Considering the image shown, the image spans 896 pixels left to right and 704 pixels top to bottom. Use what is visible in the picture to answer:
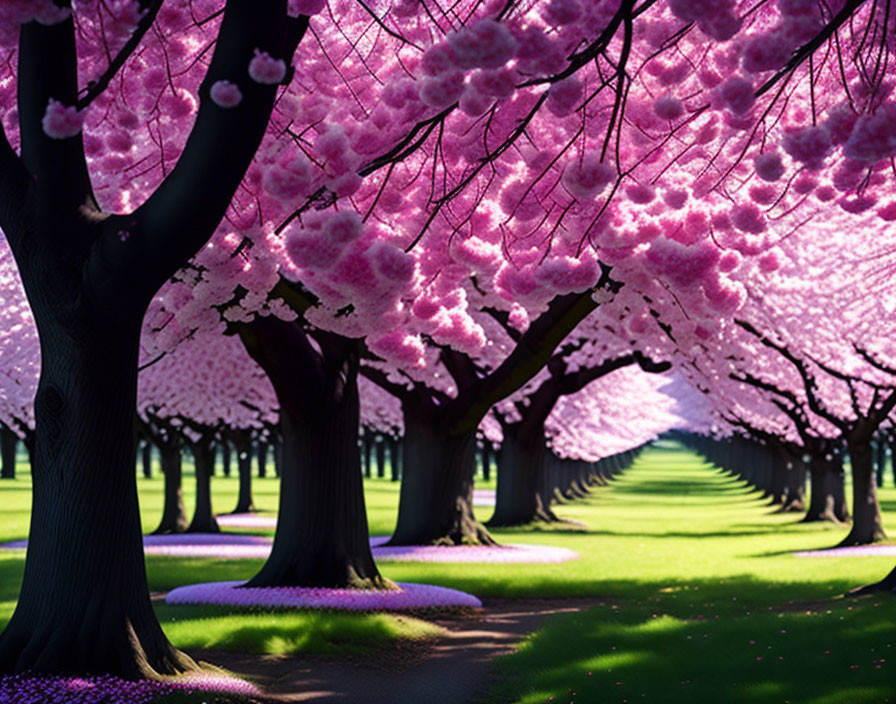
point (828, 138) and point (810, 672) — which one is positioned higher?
point (828, 138)

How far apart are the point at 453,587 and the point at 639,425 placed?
51.0 meters

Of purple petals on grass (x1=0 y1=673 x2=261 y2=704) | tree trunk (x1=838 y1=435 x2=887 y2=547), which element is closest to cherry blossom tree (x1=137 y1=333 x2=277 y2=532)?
tree trunk (x1=838 y1=435 x2=887 y2=547)

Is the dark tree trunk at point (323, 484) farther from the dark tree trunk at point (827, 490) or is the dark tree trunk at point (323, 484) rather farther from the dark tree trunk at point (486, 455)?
the dark tree trunk at point (486, 455)

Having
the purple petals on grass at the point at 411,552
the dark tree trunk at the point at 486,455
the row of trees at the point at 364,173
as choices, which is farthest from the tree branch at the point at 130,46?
the dark tree trunk at the point at 486,455

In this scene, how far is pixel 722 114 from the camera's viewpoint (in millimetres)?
9969

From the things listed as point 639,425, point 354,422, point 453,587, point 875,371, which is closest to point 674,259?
point 354,422

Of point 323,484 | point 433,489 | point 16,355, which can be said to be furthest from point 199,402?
point 323,484

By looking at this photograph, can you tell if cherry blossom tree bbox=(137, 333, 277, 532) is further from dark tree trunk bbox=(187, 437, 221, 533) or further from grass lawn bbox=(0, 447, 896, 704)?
grass lawn bbox=(0, 447, 896, 704)

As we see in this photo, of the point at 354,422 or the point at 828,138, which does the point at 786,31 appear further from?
the point at 354,422

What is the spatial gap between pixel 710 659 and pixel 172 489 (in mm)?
26865

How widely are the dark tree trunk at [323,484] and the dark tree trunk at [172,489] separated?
58.2ft

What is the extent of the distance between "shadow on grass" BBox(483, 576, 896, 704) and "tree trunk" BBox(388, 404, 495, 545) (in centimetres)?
960

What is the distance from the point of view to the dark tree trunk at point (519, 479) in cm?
3853

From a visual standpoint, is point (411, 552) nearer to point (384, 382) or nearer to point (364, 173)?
point (384, 382)
